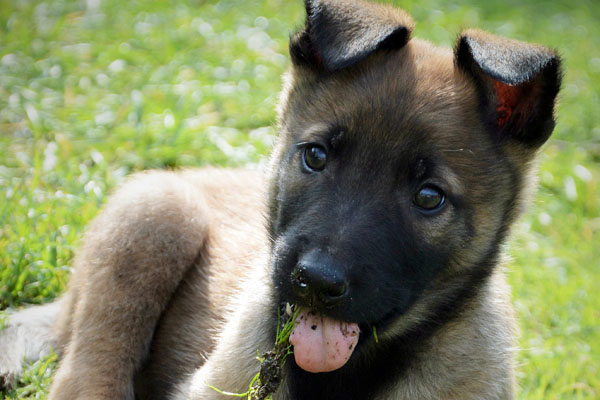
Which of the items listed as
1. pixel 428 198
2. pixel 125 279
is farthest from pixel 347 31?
pixel 125 279

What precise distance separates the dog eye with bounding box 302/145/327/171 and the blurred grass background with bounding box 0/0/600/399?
1.26 meters

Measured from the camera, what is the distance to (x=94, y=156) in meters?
5.70

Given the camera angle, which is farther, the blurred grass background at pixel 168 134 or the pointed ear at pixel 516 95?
the blurred grass background at pixel 168 134

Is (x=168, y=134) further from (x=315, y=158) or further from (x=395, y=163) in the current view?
(x=395, y=163)

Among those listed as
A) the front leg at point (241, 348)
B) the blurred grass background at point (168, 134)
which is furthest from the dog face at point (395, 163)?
the blurred grass background at point (168, 134)

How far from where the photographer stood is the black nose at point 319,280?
280 cm

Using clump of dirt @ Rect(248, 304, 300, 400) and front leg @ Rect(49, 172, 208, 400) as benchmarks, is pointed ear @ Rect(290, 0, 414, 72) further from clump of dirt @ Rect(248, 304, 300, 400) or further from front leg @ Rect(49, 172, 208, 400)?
front leg @ Rect(49, 172, 208, 400)

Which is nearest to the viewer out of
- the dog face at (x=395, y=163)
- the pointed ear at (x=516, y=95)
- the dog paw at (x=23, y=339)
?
the dog face at (x=395, y=163)

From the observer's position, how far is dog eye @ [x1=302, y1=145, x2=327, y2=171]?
323 cm

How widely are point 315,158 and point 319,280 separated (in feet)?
2.10

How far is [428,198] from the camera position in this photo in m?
3.14

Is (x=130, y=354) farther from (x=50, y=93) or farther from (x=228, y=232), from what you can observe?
(x=50, y=93)

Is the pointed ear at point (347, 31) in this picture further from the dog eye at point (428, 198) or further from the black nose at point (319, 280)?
the black nose at point (319, 280)

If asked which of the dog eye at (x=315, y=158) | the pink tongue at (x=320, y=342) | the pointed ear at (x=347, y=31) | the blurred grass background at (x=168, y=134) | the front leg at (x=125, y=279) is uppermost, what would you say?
the pointed ear at (x=347, y=31)
